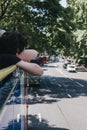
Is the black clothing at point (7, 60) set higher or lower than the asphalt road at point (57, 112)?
higher

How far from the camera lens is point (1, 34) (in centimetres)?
331

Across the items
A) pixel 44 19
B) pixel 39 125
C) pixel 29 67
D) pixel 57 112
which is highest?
pixel 44 19

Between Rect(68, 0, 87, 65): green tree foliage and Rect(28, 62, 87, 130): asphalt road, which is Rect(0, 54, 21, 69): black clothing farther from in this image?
Rect(68, 0, 87, 65): green tree foliage

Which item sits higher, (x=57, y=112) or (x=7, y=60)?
(x=7, y=60)

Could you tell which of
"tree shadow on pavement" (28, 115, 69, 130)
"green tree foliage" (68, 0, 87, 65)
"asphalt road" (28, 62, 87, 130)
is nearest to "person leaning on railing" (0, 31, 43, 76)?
"tree shadow on pavement" (28, 115, 69, 130)

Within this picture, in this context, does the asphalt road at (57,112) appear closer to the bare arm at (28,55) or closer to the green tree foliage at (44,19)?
the green tree foliage at (44,19)

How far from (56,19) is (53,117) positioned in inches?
659

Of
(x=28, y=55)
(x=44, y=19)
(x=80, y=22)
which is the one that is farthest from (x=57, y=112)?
(x=80, y=22)

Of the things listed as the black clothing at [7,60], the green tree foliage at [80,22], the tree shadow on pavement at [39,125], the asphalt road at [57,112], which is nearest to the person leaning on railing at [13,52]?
the black clothing at [7,60]

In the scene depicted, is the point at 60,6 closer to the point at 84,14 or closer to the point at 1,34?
the point at 84,14

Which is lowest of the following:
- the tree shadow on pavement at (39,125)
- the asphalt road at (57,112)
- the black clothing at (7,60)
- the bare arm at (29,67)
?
the asphalt road at (57,112)

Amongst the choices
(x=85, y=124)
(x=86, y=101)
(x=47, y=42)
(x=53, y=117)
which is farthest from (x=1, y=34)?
(x=47, y=42)

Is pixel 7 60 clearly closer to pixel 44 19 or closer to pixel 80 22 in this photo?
pixel 44 19

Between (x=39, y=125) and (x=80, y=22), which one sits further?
(x=80, y=22)
